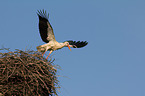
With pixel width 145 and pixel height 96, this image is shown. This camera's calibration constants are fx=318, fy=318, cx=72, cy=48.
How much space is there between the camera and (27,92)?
10.2 m

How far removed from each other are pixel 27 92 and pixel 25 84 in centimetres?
28

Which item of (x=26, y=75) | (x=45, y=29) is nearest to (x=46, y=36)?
(x=45, y=29)

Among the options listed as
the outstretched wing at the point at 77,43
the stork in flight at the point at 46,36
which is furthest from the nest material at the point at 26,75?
the outstretched wing at the point at 77,43

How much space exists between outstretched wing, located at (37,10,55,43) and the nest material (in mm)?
2674

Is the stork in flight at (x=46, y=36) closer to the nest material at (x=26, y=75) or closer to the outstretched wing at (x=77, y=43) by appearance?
the outstretched wing at (x=77, y=43)

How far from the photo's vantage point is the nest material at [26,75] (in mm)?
10273

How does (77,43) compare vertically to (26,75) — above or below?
above

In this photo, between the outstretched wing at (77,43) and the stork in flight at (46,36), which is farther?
the outstretched wing at (77,43)

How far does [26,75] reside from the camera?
1043cm

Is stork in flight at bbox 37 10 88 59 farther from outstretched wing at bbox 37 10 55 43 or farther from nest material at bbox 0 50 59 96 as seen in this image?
nest material at bbox 0 50 59 96

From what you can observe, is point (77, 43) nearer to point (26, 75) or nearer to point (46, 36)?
point (46, 36)

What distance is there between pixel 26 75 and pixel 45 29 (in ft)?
13.0

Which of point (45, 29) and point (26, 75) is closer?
point (26, 75)

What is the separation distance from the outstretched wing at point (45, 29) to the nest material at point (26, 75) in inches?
105
